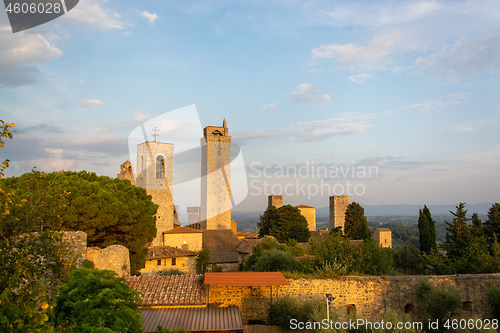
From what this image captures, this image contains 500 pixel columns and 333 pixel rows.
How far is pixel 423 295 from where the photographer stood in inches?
482

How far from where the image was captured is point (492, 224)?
21.6 meters

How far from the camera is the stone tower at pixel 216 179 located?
48.2 meters

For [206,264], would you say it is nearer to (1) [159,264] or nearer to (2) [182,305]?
(1) [159,264]

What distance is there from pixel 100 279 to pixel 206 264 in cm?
2054

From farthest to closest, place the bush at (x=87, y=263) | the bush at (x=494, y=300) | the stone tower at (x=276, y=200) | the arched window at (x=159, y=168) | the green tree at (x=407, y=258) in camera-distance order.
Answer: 1. the stone tower at (x=276, y=200)
2. the arched window at (x=159, y=168)
3. the green tree at (x=407, y=258)
4. the bush at (x=494, y=300)
5. the bush at (x=87, y=263)

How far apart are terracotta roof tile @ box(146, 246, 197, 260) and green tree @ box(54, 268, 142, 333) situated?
18952 mm

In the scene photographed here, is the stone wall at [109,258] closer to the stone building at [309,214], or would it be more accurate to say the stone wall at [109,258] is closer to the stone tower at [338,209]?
the stone building at [309,214]

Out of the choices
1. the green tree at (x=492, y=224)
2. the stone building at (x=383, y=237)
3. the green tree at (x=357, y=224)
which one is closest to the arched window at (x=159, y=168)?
the green tree at (x=357, y=224)

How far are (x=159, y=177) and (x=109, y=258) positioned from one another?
21.4 m

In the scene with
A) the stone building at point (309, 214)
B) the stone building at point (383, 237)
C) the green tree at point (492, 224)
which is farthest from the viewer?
the stone building at point (309, 214)

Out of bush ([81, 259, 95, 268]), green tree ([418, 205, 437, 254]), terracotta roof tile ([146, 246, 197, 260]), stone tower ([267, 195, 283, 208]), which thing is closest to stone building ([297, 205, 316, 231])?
stone tower ([267, 195, 283, 208])

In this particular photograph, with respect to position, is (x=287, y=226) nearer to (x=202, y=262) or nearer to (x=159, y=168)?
(x=202, y=262)

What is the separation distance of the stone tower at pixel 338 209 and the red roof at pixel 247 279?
155 feet

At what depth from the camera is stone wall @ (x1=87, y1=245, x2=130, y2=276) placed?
40.3 ft
